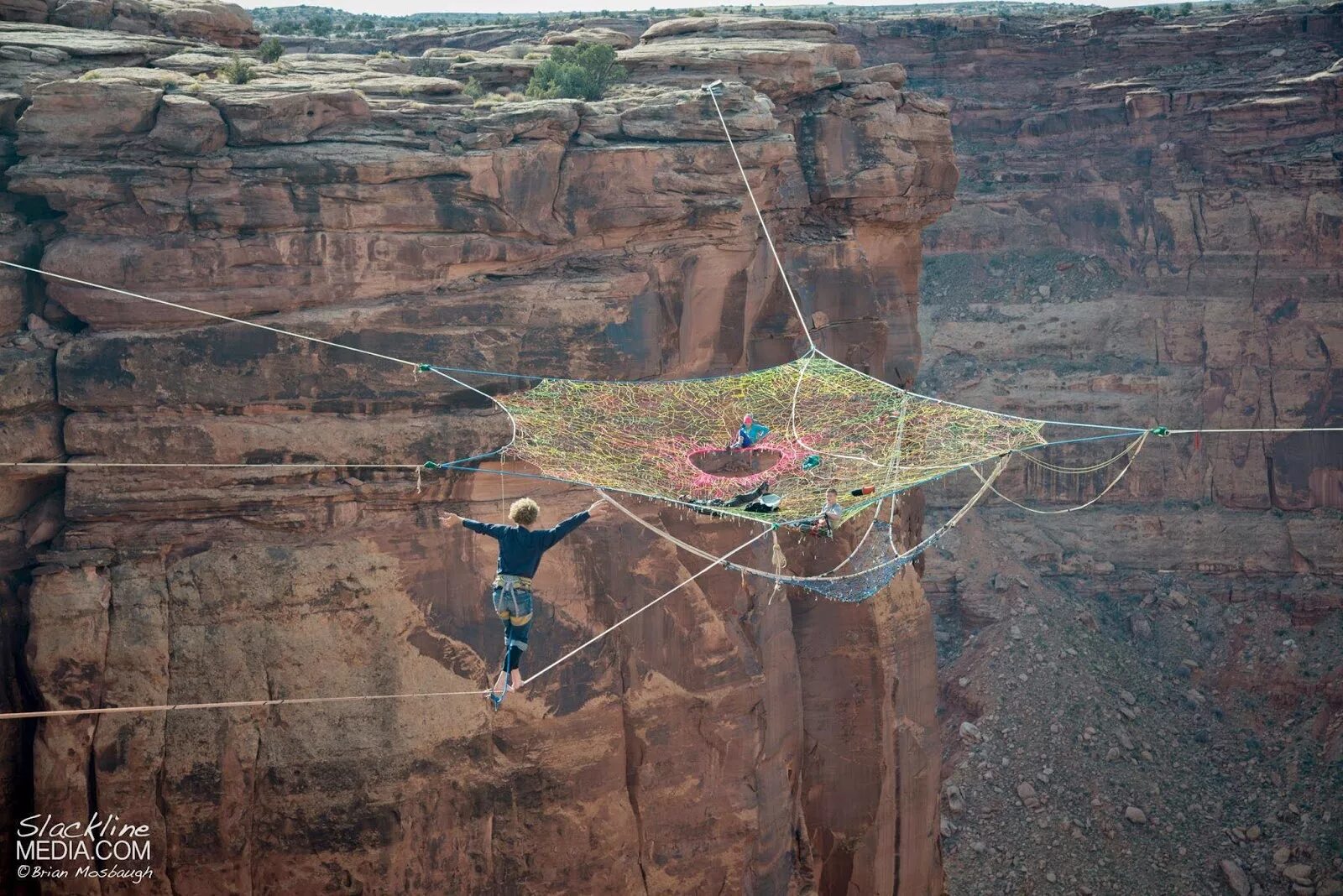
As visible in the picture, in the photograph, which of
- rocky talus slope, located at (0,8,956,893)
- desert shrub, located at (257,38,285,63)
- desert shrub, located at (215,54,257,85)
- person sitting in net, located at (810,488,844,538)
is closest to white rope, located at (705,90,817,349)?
rocky talus slope, located at (0,8,956,893)

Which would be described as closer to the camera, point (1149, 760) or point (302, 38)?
point (1149, 760)

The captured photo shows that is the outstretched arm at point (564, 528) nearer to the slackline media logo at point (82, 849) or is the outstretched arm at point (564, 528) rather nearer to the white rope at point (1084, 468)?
the white rope at point (1084, 468)

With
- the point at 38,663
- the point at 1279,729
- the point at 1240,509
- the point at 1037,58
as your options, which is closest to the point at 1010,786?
the point at 1279,729

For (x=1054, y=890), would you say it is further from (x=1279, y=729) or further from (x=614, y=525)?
(x=614, y=525)

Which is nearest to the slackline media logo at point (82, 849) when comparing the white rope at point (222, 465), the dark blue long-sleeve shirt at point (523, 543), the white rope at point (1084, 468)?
the white rope at point (222, 465)

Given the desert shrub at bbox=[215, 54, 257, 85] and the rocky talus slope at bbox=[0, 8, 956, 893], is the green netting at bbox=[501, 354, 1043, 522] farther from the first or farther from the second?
the desert shrub at bbox=[215, 54, 257, 85]

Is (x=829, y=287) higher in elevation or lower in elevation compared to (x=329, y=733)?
higher
